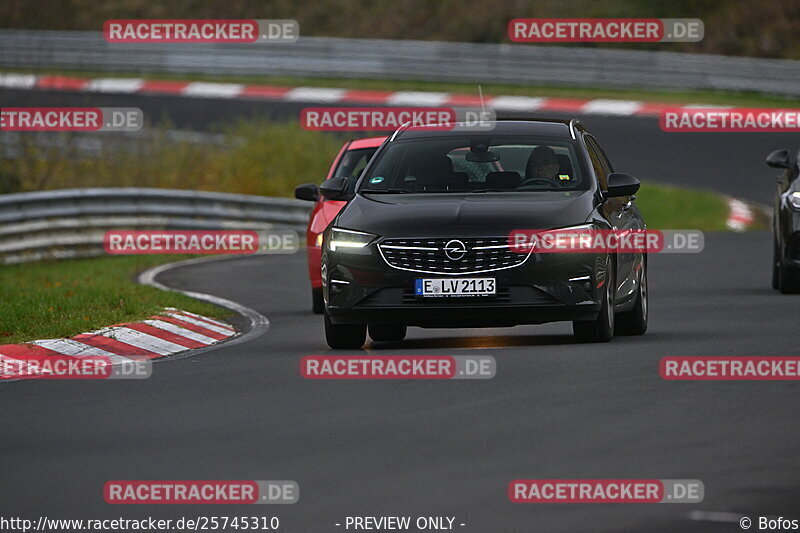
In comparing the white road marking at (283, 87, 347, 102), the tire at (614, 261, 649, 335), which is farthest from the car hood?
the white road marking at (283, 87, 347, 102)

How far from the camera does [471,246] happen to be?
12.4 m

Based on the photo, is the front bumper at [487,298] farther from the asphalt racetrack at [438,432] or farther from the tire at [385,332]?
the tire at [385,332]

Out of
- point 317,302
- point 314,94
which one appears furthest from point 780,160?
point 314,94

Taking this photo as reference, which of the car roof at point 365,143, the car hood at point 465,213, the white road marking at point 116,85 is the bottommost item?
the car hood at point 465,213

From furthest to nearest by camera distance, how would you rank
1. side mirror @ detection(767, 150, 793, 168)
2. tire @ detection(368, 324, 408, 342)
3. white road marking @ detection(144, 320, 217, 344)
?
side mirror @ detection(767, 150, 793, 168) → white road marking @ detection(144, 320, 217, 344) → tire @ detection(368, 324, 408, 342)

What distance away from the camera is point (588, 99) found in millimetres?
40469

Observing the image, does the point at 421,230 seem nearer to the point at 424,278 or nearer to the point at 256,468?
the point at 424,278

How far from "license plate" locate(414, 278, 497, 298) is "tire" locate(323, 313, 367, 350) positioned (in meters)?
0.84

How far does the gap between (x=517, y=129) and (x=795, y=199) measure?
4.20 metres

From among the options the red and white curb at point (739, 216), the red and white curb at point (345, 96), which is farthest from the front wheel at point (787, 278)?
the red and white curb at point (345, 96)

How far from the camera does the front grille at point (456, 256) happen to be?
488 inches

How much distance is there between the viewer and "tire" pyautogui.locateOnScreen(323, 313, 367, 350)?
518 inches

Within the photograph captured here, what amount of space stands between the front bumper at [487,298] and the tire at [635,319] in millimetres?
1458

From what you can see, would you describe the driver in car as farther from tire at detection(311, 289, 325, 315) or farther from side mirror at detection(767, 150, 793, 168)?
side mirror at detection(767, 150, 793, 168)
